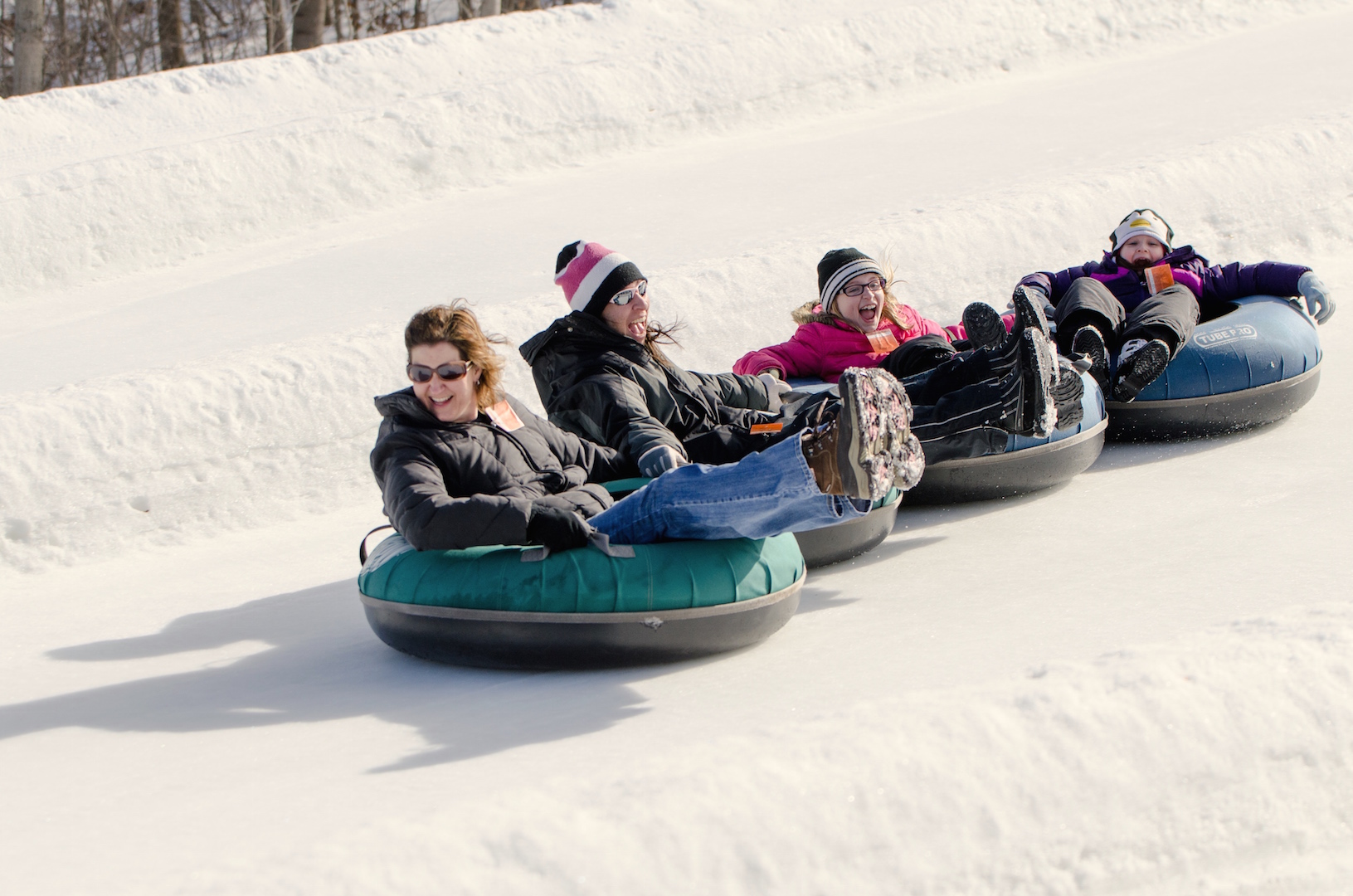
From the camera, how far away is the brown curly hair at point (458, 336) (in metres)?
3.04

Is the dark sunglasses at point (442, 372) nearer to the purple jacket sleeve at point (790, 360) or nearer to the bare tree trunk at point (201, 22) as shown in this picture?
the purple jacket sleeve at point (790, 360)

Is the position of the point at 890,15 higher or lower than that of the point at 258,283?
higher

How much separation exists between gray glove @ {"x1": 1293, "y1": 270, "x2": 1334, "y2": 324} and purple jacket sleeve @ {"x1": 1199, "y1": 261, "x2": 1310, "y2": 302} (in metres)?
0.03

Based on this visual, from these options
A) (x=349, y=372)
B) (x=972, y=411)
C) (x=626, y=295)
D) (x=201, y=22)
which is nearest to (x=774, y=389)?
(x=626, y=295)

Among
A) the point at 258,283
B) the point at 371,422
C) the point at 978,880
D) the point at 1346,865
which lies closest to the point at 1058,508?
the point at 1346,865

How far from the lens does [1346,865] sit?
2.34m

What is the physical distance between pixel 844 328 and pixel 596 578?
5.79 feet

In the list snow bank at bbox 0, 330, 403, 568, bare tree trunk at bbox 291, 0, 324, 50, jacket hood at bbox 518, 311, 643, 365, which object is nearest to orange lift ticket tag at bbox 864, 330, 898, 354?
jacket hood at bbox 518, 311, 643, 365

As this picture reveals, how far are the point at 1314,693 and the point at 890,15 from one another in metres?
8.26

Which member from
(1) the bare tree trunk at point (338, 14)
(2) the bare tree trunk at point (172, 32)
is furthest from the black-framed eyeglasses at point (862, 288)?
(1) the bare tree trunk at point (338, 14)

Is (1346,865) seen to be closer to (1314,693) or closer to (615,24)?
(1314,693)

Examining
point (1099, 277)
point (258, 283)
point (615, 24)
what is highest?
point (615, 24)

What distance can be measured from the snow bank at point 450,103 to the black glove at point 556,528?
189 inches

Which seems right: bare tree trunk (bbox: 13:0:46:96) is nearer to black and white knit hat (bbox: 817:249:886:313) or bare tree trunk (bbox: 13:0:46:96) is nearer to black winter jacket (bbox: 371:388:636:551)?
black and white knit hat (bbox: 817:249:886:313)
